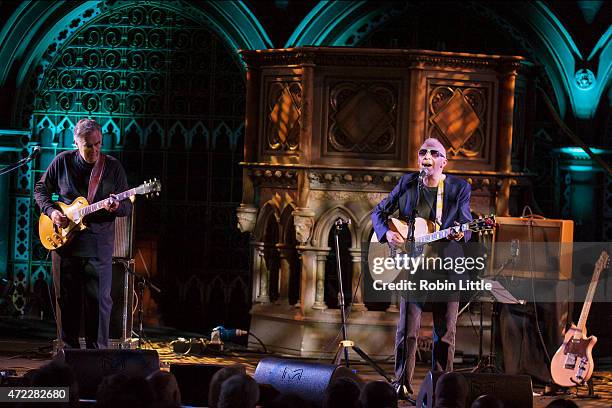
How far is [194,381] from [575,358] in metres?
3.93

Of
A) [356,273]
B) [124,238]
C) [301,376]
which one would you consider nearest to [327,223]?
[356,273]

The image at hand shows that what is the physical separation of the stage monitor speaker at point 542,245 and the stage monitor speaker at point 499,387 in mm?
3247

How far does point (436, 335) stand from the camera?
8820 mm

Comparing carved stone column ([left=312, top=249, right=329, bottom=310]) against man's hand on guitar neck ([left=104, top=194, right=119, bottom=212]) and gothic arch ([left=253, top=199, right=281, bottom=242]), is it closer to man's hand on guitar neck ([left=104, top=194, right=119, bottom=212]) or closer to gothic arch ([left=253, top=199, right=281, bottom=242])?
gothic arch ([left=253, top=199, right=281, bottom=242])

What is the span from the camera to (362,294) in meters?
11.5

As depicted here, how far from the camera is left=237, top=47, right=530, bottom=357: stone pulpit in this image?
11062 mm

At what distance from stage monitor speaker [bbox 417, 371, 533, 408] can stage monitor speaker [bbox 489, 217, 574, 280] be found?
3.25m

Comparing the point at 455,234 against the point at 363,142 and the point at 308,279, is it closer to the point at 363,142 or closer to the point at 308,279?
the point at 363,142

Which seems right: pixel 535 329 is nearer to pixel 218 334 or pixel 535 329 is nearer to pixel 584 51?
pixel 218 334

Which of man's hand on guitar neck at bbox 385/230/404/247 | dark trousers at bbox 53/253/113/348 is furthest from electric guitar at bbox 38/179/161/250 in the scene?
man's hand on guitar neck at bbox 385/230/404/247

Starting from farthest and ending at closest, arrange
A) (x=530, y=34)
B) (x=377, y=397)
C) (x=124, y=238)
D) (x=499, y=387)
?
(x=530, y=34) → (x=124, y=238) → (x=499, y=387) → (x=377, y=397)

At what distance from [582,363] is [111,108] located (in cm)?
699

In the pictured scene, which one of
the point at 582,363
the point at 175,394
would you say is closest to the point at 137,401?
the point at 175,394

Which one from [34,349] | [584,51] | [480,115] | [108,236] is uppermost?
[584,51]
